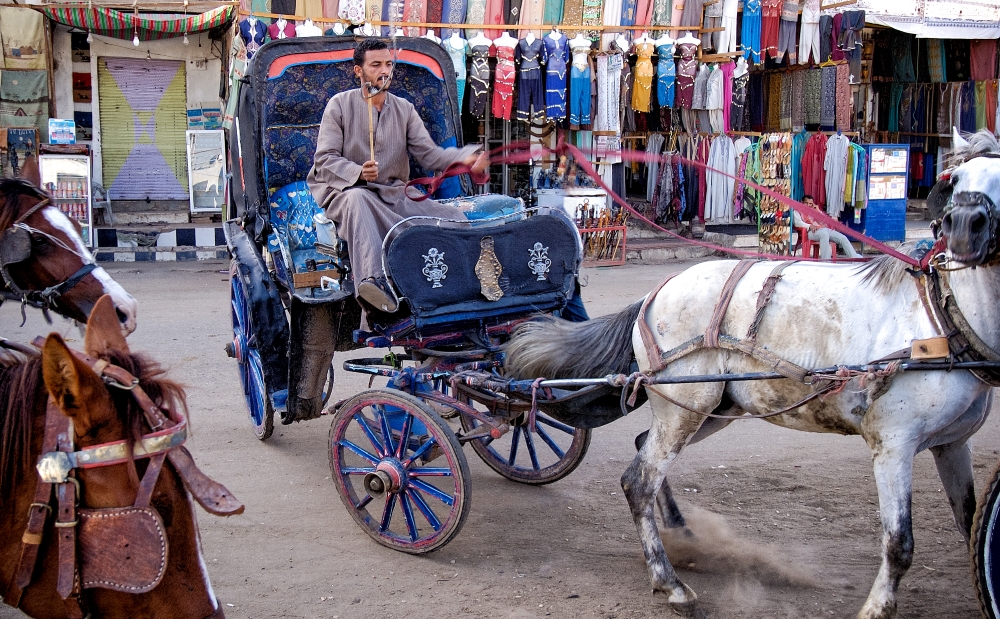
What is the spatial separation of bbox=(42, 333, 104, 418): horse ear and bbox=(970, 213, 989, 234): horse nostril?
2.44 meters

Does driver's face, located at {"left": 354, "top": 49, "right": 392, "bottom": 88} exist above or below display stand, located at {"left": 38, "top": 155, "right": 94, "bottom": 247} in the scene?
above

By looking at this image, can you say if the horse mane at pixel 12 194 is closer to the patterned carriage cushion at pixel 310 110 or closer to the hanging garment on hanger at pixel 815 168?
the patterned carriage cushion at pixel 310 110

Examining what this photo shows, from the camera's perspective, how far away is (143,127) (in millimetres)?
11484

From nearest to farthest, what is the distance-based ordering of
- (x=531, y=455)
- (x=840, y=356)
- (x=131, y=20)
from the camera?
(x=840, y=356) → (x=531, y=455) → (x=131, y=20)

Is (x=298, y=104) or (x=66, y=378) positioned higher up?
(x=298, y=104)

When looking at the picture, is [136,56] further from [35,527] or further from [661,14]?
[35,527]

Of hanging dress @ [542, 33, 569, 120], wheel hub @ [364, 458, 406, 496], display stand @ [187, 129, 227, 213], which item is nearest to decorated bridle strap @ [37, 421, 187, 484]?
wheel hub @ [364, 458, 406, 496]

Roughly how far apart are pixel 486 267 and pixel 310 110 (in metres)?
1.69

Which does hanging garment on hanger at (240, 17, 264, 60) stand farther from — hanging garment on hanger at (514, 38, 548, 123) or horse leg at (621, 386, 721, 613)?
horse leg at (621, 386, 721, 613)

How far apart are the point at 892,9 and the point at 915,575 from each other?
10.8 m

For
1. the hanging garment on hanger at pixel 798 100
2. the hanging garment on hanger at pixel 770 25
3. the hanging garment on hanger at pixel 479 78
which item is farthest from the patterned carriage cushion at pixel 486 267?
the hanging garment on hanger at pixel 798 100

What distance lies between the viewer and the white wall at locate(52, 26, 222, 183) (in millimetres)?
10961

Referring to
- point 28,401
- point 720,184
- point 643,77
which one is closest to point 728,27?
point 643,77

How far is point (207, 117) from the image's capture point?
11.5 meters
